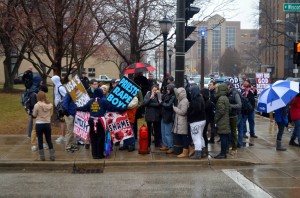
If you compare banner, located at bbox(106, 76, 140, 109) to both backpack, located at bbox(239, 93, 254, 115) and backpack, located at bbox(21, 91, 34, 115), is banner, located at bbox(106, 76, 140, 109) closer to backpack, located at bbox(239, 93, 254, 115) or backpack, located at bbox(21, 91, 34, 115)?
backpack, located at bbox(21, 91, 34, 115)

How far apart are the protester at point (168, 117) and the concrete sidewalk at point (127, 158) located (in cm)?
37

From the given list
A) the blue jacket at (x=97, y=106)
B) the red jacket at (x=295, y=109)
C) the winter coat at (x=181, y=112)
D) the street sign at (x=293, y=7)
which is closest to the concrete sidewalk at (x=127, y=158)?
the winter coat at (x=181, y=112)

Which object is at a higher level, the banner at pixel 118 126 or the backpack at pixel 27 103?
the backpack at pixel 27 103

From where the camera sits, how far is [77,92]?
10.4 meters

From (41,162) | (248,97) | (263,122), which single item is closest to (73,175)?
(41,162)

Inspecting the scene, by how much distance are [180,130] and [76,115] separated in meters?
2.74

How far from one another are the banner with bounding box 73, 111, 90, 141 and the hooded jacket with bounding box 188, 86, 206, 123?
269 centimetres

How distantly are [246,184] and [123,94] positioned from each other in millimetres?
3905

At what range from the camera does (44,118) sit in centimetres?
928

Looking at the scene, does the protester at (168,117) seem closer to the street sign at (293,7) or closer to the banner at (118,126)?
the banner at (118,126)

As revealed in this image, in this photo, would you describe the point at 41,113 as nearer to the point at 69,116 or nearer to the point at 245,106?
the point at 69,116

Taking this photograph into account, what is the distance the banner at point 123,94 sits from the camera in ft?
33.4

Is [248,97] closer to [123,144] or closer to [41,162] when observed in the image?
[123,144]

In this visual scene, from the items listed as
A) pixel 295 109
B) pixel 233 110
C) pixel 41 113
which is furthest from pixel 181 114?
pixel 295 109
